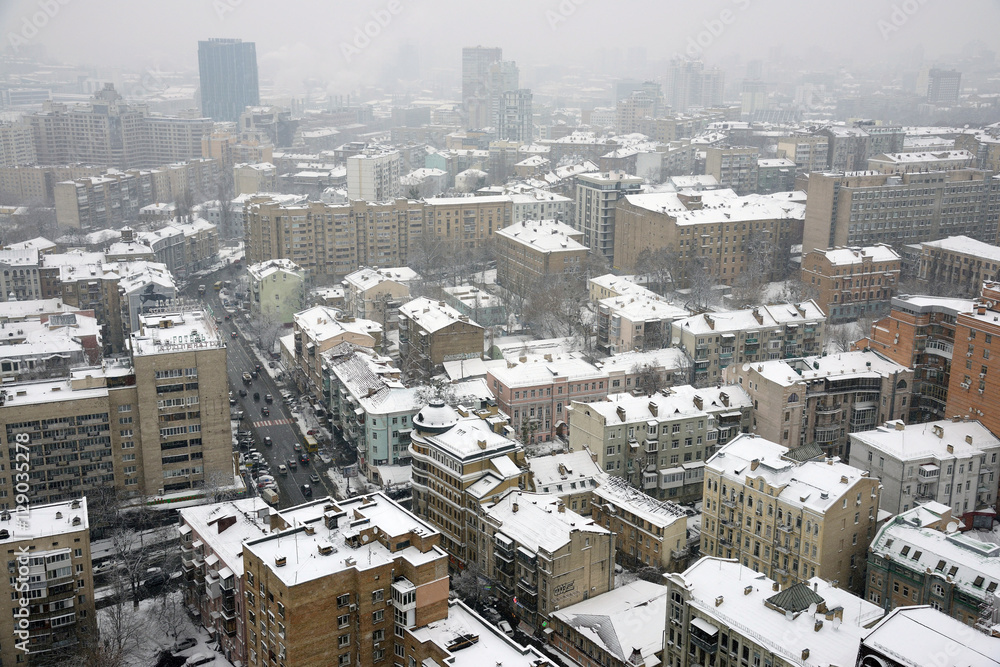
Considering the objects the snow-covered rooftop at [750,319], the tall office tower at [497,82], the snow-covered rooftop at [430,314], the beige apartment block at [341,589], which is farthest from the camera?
the tall office tower at [497,82]

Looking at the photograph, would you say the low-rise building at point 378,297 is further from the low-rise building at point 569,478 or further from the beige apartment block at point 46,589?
the beige apartment block at point 46,589

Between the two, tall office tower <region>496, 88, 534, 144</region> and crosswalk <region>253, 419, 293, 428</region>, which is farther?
tall office tower <region>496, 88, 534, 144</region>

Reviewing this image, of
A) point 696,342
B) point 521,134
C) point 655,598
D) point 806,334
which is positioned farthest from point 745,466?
point 521,134

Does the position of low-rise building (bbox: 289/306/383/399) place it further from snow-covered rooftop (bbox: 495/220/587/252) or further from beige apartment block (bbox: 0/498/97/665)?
beige apartment block (bbox: 0/498/97/665)

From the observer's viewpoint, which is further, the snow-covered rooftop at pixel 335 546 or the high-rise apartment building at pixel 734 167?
the high-rise apartment building at pixel 734 167

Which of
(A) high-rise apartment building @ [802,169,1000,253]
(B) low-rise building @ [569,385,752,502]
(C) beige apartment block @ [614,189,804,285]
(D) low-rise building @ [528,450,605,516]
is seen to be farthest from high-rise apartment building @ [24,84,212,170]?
(D) low-rise building @ [528,450,605,516]

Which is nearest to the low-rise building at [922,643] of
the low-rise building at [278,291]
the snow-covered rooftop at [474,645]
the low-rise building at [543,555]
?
the snow-covered rooftop at [474,645]

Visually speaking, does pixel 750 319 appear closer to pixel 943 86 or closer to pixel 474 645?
pixel 474 645

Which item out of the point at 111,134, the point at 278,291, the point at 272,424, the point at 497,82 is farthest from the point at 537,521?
the point at 497,82
